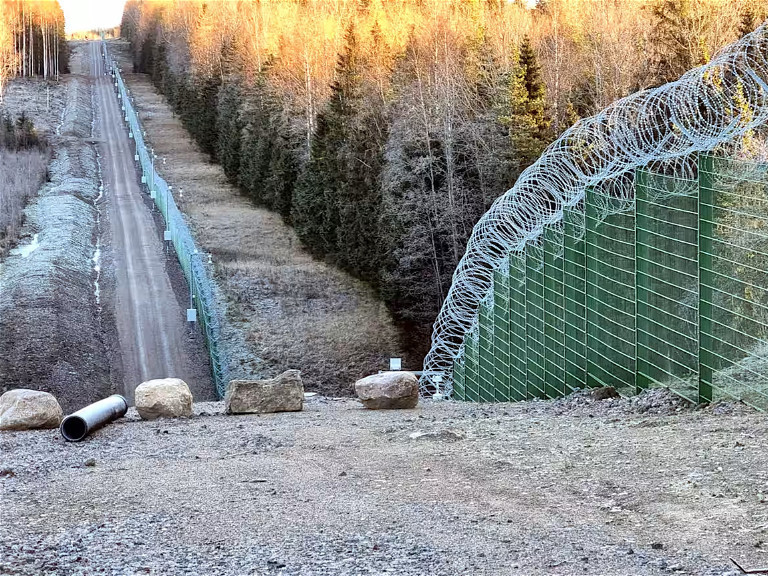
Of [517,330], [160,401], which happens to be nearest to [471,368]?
[517,330]

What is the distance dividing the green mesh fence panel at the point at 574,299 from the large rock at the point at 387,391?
1.97 meters

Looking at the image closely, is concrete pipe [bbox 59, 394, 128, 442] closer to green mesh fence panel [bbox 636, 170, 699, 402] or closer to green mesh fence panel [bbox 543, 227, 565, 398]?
green mesh fence panel [bbox 543, 227, 565, 398]

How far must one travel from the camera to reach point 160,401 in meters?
12.0

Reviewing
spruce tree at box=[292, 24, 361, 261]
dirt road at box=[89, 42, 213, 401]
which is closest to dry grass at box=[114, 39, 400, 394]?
spruce tree at box=[292, 24, 361, 261]

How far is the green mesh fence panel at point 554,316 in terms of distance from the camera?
12.2m

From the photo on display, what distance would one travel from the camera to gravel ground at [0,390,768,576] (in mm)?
5496

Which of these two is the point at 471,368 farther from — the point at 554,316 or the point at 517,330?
the point at 554,316

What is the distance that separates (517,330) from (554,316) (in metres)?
1.57

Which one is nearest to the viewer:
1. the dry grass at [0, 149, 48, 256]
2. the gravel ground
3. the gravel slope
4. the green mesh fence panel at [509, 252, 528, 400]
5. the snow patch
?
the gravel ground

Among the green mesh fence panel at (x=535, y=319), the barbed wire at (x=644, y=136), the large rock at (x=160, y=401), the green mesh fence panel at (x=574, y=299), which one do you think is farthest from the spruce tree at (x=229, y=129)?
the green mesh fence panel at (x=574, y=299)

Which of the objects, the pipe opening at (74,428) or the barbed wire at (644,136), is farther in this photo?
the barbed wire at (644,136)

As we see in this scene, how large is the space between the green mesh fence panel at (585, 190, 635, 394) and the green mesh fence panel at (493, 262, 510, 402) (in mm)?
2964

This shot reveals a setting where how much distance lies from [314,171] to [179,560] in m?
39.4

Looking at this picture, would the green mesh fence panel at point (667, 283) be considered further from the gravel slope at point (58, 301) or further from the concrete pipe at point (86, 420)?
the gravel slope at point (58, 301)
